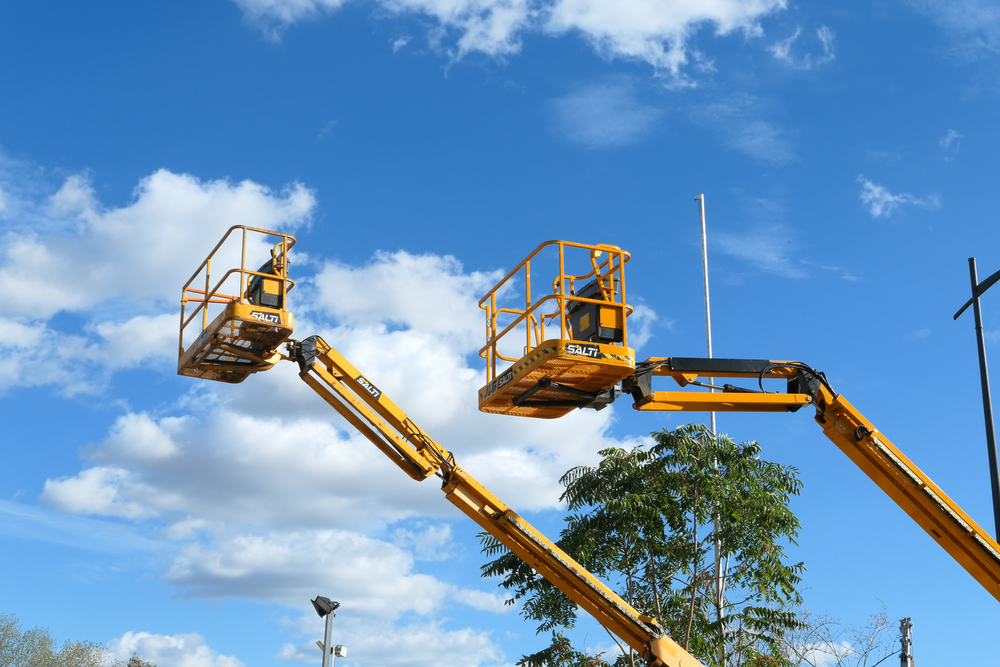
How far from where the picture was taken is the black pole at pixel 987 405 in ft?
48.6

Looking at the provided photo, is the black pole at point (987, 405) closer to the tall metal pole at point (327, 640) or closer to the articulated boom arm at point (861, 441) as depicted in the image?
the articulated boom arm at point (861, 441)

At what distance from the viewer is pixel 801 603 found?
21.2m

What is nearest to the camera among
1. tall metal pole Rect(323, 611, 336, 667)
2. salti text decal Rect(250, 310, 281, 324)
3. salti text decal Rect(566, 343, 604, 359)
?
salti text decal Rect(566, 343, 604, 359)

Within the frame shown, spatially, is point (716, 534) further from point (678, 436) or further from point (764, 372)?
point (764, 372)

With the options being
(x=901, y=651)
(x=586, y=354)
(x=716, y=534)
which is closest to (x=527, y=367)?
(x=586, y=354)

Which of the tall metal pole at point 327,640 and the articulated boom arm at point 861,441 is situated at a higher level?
the articulated boom arm at point 861,441

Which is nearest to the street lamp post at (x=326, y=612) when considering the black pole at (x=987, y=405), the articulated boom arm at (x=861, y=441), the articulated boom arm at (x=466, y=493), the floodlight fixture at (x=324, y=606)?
the floodlight fixture at (x=324, y=606)

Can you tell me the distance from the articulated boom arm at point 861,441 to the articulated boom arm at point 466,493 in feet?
9.84

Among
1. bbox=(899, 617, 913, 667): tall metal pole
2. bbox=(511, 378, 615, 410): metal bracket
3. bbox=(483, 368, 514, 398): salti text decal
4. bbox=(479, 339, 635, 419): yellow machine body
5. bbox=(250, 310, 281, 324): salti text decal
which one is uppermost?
bbox=(250, 310, 281, 324): salti text decal

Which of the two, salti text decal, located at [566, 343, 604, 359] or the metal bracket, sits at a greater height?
salti text decal, located at [566, 343, 604, 359]

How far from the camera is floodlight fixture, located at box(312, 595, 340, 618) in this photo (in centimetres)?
1669

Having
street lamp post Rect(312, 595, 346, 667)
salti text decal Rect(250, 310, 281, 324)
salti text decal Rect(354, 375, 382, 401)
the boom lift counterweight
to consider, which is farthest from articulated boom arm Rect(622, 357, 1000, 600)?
street lamp post Rect(312, 595, 346, 667)

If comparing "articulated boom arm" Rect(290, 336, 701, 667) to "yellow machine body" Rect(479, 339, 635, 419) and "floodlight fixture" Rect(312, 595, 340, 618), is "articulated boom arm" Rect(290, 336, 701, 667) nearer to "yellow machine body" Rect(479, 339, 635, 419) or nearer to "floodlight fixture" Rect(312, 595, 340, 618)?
"yellow machine body" Rect(479, 339, 635, 419)

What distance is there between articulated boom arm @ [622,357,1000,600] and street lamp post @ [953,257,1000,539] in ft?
4.98
